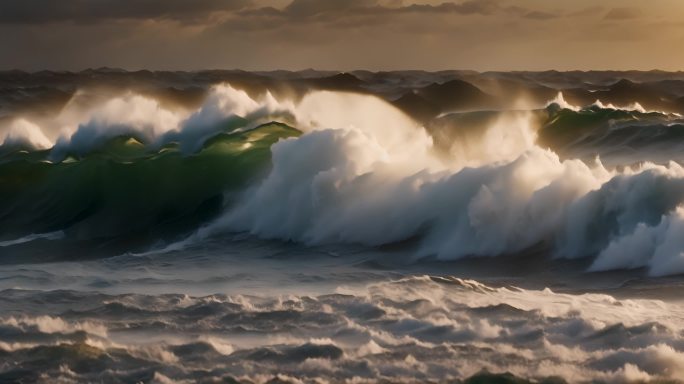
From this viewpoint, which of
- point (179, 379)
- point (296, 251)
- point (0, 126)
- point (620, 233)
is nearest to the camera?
point (179, 379)

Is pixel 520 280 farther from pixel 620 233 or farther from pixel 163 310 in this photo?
pixel 163 310

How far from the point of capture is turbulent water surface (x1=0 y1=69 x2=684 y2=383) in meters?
8.97

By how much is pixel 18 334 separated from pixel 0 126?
121 ft

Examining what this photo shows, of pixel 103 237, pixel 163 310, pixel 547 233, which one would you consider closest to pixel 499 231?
pixel 547 233

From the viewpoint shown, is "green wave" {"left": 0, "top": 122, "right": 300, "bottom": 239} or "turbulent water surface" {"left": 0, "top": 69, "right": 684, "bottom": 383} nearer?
"turbulent water surface" {"left": 0, "top": 69, "right": 684, "bottom": 383}

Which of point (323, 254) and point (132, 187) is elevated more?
point (132, 187)

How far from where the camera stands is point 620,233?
1399 centimetres

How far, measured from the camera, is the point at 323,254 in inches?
597

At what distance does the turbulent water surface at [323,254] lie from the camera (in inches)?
353

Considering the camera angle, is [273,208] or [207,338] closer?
[207,338]

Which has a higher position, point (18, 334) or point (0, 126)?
point (0, 126)

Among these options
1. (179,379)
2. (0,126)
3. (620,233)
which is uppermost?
(0,126)

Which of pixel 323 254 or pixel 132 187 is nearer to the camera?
pixel 323 254

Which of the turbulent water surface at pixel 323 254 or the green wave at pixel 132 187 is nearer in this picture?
the turbulent water surface at pixel 323 254
